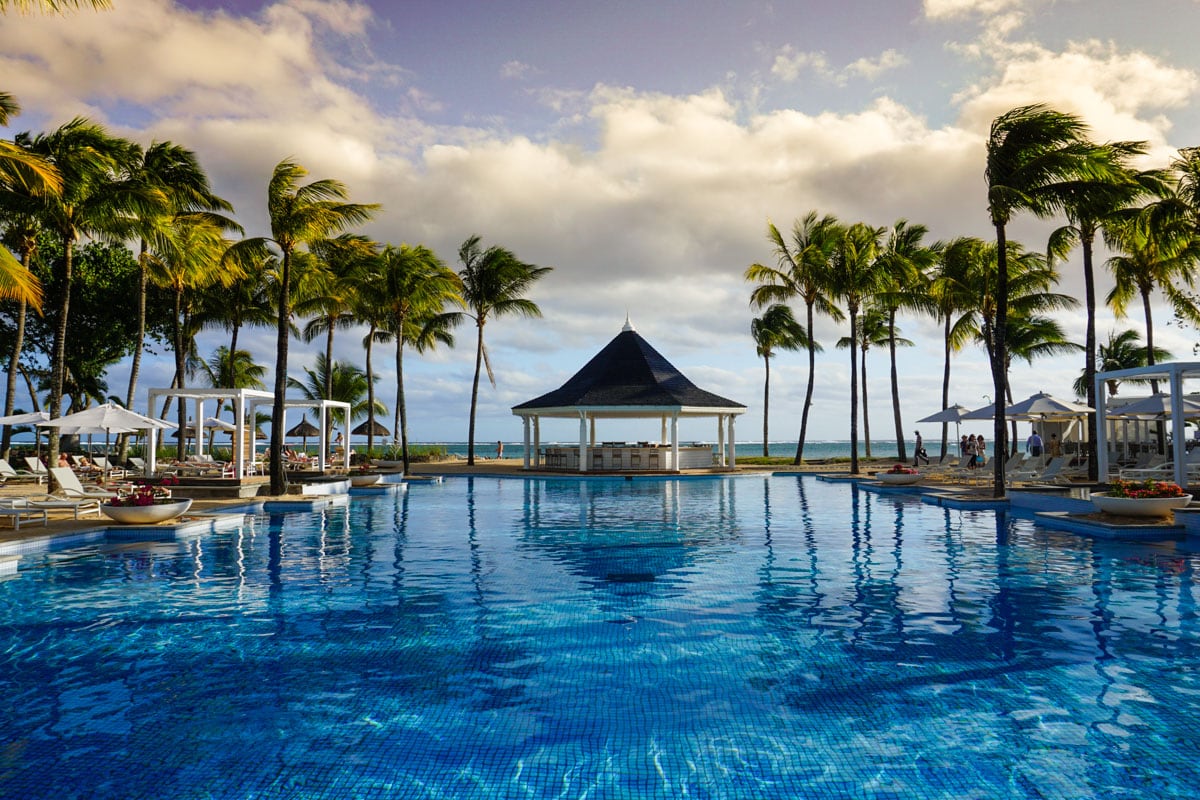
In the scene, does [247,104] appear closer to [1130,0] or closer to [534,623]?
[534,623]

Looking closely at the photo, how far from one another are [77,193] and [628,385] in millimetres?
20944

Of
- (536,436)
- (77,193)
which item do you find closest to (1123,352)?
(536,436)

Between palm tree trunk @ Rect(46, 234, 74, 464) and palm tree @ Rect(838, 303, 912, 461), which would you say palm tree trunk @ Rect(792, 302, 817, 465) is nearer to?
palm tree @ Rect(838, 303, 912, 461)

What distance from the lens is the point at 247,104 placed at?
48.2 feet

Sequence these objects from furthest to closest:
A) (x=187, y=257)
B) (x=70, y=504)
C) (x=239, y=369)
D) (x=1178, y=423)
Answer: (x=239, y=369)
(x=187, y=257)
(x=1178, y=423)
(x=70, y=504)

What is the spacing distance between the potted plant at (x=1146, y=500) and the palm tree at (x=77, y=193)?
20548 millimetres

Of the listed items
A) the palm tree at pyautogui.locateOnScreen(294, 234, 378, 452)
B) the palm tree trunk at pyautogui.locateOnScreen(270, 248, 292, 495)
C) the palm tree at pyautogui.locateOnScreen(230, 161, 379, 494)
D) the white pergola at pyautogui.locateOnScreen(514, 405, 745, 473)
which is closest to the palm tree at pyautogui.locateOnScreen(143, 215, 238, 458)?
the palm tree at pyautogui.locateOnScreen(230, 161, 379, 494)

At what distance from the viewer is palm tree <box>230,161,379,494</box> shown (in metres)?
17.7

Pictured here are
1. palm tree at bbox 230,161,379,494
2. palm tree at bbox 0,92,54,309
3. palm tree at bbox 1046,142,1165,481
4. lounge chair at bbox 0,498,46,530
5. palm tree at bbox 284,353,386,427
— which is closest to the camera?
palm tree at bbox 0,92,54,309

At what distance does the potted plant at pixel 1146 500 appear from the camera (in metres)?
13.0

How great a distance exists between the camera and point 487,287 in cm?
3475

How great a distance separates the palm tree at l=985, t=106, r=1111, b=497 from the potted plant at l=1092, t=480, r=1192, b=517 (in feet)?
13.4

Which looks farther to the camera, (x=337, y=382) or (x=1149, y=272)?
(x=337, y=382)

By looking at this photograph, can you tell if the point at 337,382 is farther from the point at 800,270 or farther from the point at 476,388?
the point at 800,270
